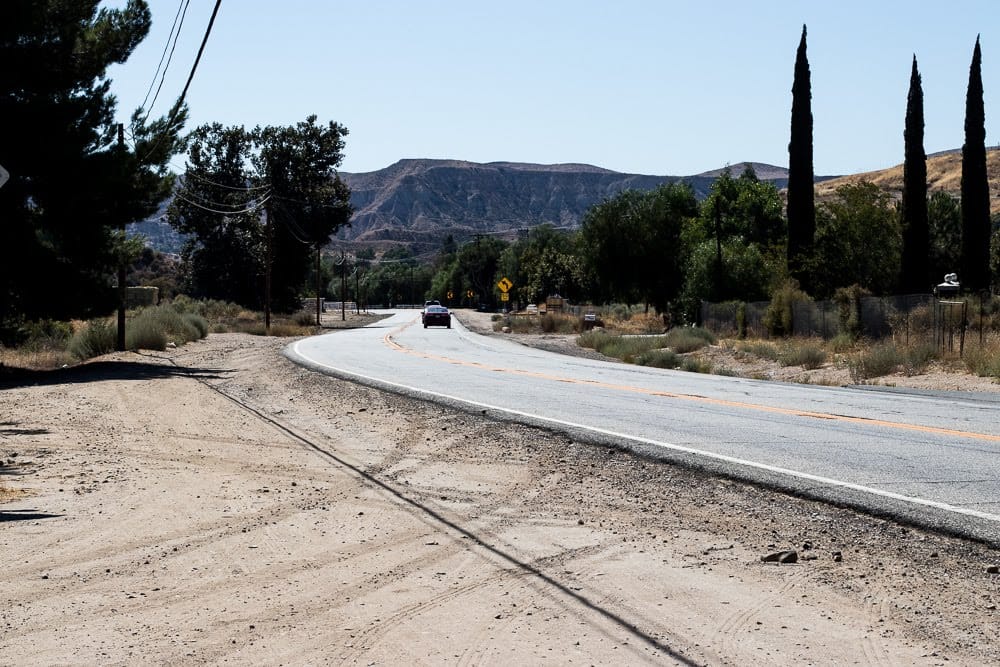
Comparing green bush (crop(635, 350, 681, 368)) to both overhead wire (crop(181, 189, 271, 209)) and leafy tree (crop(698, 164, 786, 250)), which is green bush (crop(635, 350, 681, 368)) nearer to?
leafy tree (crop(698, 164, 786, 250))

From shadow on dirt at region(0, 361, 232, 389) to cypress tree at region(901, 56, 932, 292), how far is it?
89.9 feet

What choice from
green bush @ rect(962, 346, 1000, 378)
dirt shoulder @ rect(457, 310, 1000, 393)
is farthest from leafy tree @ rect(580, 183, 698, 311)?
green bush @ rect(962, 346, 1000, 378)

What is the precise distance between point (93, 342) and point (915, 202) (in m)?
30.4

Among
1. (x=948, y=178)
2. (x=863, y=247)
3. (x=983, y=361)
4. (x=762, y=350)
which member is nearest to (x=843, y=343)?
(x=762, y=350)

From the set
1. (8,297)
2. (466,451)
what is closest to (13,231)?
(8,297)

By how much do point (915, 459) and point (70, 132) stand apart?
2172cm

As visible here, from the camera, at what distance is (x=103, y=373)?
24.2 meters

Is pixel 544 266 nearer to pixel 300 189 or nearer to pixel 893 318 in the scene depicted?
pixel 300 189

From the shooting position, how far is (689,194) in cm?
7956

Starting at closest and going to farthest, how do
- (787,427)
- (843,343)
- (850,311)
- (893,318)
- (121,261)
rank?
1. (787,427)
2. (121,261)
3. (893,318)
4. (843,343)
5. (850,311)

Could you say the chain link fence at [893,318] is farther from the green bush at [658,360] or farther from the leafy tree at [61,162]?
the leafy tree at [61,162]

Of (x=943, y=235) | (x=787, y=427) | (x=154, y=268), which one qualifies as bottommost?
(x=787, y=427)

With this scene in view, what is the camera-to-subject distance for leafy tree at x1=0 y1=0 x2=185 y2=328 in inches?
963

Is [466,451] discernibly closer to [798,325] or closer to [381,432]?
[381,432]
